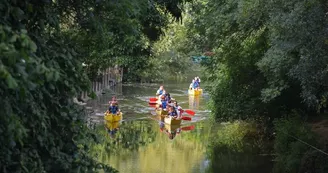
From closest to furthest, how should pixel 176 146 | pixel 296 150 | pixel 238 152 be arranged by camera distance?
1. pixel 296 150
2. pixel 238 152
3. pixel 176 146

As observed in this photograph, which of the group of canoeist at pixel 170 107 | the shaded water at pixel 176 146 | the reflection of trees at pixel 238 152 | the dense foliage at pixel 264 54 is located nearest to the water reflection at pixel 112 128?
the shaded water at pixel 176 146

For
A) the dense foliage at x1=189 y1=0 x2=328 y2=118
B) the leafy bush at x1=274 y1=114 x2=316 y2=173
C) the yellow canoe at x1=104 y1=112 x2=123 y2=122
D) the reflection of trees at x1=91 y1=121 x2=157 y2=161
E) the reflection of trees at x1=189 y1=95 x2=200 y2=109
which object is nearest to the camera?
the dense foliage at x1=189 y1=0 x2=328 y2=118

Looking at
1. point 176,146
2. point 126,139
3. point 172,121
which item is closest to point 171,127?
point 172,121

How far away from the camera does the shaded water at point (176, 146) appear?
19.1 m

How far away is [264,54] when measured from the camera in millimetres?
18594

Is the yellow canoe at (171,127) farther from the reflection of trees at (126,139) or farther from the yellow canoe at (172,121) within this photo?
the reflection of trees at (126,139)

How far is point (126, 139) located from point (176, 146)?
2.21 meters

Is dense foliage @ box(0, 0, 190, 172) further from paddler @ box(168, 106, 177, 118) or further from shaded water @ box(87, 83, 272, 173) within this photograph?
paddler @ box(168, 106, 177, 118)

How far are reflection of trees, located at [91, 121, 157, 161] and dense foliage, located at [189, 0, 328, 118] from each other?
3.53 meters

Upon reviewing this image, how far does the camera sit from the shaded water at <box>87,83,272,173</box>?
62.7 feet

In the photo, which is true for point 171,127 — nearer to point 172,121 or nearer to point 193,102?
point 172,121

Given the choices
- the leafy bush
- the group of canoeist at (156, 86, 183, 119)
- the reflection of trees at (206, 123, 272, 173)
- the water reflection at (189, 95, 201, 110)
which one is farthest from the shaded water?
the water reflection at (189, 95, 201, 110)

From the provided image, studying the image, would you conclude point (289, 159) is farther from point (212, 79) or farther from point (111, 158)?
point (212, 79)

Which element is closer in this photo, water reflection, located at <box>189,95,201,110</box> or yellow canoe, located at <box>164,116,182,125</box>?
yellow canoe, located at <box>164,116,182,125</box>
